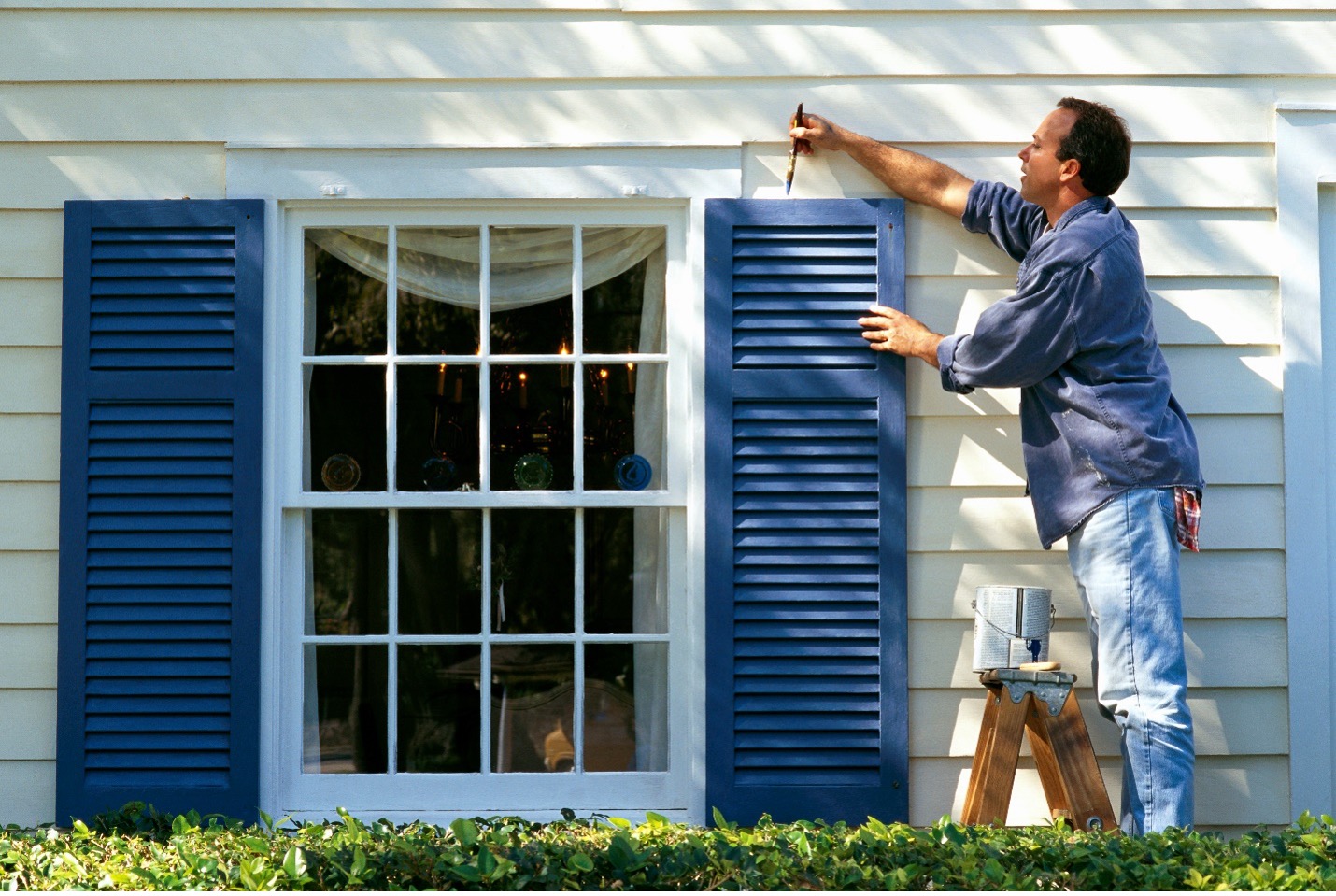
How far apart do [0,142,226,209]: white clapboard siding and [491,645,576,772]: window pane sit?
1602 millimetres

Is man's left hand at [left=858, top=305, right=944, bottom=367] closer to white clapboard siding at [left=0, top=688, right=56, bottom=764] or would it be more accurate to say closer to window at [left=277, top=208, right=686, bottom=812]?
window at [left=277, top=208, right=686, bottom=812]

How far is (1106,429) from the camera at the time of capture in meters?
3.37

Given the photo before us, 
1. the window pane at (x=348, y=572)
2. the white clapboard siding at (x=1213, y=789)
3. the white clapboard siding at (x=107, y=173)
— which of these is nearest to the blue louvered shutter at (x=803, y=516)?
the white clapboard siding at (x=1213, y=789)

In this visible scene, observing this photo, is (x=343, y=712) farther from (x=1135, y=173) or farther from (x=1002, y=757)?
(x=1135, y=173)

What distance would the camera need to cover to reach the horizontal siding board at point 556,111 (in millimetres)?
3721

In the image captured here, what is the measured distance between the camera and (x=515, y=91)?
12.3ft

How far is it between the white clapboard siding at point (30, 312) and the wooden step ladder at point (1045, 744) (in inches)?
110

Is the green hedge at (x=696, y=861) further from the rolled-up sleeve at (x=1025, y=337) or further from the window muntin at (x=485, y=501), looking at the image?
the rolled-up sleeve at (x=1025, y=337)

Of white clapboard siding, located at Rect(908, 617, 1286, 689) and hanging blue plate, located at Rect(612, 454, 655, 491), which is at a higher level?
hanging blue plate, located at Rect(612, 454, 655, 491)

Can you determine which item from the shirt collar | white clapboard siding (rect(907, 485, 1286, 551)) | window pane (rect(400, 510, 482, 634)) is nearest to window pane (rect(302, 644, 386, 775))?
window pane (rect(400, 510, 482, 634))

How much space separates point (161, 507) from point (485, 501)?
Answer: 91cm

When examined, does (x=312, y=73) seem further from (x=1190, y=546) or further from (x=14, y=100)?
(x=1190, y=546)

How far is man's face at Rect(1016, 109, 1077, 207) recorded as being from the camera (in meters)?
3.49

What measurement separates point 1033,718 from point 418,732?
1715mm
